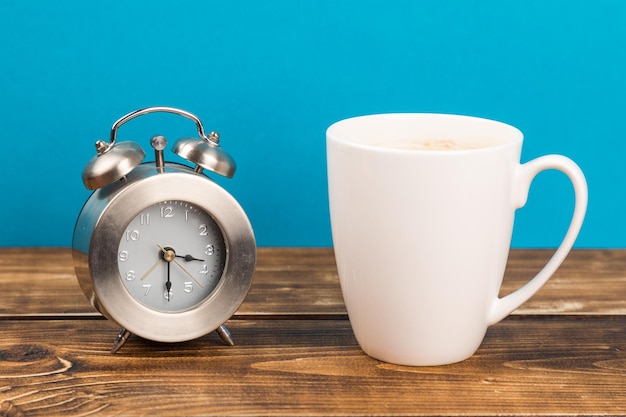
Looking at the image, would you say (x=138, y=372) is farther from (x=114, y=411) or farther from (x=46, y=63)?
(x=46, y=63)

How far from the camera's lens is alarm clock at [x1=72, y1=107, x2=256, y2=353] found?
87 cm

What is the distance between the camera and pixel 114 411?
2.62 feet

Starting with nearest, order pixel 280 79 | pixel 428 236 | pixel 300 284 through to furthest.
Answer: pixel 428 236, pixel 300 284, pixel 280 79

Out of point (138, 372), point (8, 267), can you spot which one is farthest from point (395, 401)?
point (8, 267)

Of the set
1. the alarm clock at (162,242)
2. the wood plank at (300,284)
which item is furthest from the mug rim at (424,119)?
the wood plank at (300,284)

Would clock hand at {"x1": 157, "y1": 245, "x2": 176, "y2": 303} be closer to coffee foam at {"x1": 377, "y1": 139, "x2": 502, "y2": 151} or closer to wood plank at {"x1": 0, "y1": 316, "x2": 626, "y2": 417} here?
wood plank at {"x1": 0, "y1": 316, "x2": 626, "y2": 417}

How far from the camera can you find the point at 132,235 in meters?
0.89

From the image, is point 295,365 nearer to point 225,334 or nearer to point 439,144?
point 225,334

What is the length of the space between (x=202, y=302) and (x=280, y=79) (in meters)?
0.59

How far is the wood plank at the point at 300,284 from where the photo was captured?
1057 millimetres

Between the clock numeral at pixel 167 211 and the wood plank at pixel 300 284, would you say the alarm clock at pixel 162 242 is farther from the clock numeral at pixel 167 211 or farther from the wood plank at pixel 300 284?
the wood plank at pixel 300 284

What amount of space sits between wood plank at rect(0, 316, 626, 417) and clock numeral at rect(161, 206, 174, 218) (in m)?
0.15

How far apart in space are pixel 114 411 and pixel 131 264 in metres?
0.16

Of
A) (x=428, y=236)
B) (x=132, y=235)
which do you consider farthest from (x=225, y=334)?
(x=428, y=236)
